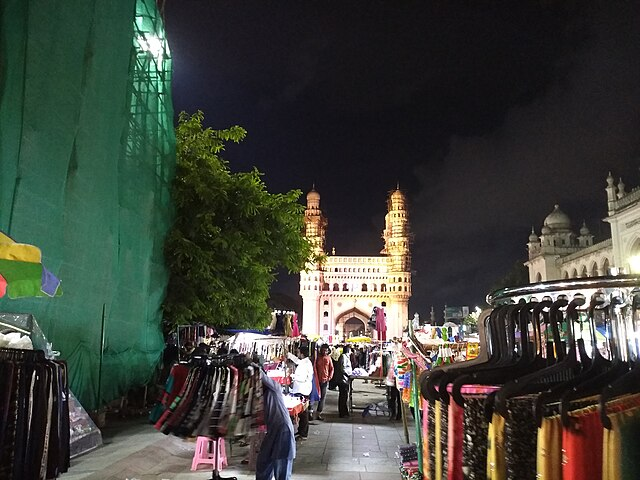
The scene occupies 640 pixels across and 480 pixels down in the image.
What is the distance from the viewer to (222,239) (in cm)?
1031

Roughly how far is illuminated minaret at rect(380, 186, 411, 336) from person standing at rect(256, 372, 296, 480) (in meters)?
57.8

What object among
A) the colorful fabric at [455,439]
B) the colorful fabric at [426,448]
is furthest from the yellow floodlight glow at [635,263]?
the colorful fabric at [455,439]

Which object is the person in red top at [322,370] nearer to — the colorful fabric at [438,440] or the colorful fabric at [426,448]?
the colorful fabric at [426,448]

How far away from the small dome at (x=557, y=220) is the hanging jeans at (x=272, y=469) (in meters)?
45.3

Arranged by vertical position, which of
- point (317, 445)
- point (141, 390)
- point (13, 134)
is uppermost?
point (13, 134)

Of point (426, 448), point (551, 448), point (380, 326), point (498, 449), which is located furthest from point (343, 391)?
point (380, 326)

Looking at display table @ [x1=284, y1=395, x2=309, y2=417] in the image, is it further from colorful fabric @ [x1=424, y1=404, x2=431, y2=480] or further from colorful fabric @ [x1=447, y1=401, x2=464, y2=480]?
colorful fabric @ [x1=447, y1=401, x2=464, y2=480]

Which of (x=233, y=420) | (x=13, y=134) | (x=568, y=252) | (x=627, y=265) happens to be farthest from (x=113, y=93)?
(x=568, y=252)

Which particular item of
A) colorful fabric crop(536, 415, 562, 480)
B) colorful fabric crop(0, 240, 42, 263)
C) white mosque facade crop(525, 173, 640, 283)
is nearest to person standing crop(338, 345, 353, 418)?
colorful fabric crop(0, 240, 42, 263)

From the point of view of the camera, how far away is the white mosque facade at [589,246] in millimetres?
28984

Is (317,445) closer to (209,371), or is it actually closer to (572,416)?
(209,371)

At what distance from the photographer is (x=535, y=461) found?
1.97 meters

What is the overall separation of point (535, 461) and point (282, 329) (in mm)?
12328

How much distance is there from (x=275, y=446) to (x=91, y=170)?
4582 millimetres
